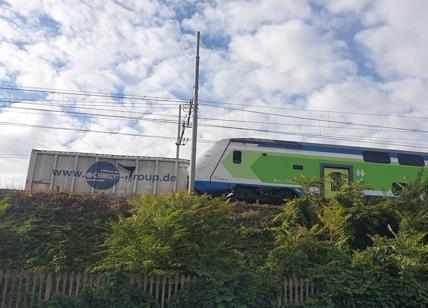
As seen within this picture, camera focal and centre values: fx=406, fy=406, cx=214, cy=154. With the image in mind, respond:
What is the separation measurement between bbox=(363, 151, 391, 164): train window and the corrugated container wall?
8395 mm

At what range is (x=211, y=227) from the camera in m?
9.32

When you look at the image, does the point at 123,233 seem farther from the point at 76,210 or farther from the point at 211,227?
the point at 76,210

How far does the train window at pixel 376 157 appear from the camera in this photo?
18922mm

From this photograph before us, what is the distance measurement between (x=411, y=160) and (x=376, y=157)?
1835 millimetres

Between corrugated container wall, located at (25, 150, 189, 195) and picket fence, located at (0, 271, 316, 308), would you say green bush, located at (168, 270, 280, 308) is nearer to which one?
picket fence, located at (0, 271, 316, 308)

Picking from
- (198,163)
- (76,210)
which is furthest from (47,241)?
(198,163)

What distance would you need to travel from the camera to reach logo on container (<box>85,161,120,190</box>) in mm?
18469

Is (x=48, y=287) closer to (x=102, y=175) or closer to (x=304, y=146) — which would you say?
(x=102, y=175)

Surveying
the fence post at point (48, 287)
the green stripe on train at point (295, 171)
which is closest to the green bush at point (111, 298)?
the fence post at point (48, 287)

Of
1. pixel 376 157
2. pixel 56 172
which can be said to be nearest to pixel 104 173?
pixel 56 172

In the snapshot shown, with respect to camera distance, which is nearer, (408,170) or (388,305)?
(388,305)

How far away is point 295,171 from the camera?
1800 cm

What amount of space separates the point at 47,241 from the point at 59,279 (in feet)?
13.2

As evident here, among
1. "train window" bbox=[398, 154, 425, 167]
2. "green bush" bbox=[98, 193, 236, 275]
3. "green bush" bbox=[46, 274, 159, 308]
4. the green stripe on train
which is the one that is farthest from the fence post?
"train window" bbox=[398, 154, 425, 167]
